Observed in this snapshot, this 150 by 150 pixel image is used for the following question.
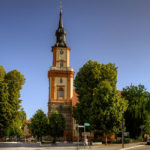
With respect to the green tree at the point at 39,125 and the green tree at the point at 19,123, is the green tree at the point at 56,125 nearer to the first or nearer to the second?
the green tree at the point at 39,125

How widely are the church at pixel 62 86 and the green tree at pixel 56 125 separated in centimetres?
385

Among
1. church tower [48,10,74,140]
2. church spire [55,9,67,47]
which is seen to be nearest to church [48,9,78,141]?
Answer: church tower [48,10,74,140]

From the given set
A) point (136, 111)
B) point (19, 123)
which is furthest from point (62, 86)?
point (136, 111)

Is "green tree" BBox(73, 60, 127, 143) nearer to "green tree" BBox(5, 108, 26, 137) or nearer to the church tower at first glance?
the church tower

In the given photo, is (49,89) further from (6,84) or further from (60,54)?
(6,84)

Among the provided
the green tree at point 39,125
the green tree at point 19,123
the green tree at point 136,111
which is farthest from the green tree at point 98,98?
the green tree at point 19,123

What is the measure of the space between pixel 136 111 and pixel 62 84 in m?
19.2

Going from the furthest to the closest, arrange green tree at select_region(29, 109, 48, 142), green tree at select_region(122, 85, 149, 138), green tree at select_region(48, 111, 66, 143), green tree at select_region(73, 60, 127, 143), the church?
1. the church
2. green tree at select_region(29, 109, 48, 142)
3. green tree at select_region(48, 111, 66, 143)
4. green tree at select_region(122, 85, 149, 138)
5. green tree at select_region(73, 60, 127, 143)

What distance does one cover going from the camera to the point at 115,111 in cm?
4062

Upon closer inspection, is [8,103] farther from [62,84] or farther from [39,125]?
[62,84]

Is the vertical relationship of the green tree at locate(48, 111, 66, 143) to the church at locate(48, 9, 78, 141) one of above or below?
below

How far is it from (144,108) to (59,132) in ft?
60.1

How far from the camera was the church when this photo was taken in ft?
197

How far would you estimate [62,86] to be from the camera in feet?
200
